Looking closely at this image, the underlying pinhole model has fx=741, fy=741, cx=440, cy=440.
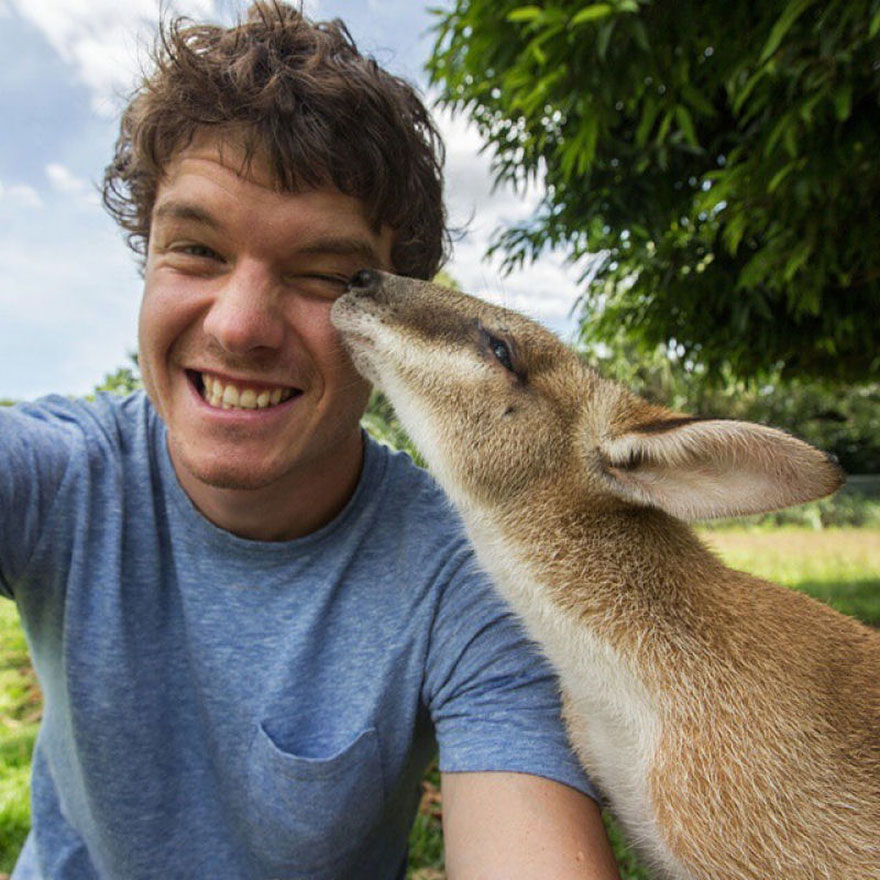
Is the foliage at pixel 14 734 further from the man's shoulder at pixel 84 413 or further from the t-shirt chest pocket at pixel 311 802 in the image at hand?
the man's shoulder at pixel 84 413

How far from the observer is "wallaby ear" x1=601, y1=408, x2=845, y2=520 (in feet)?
5.50

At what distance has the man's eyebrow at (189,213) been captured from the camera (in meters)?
2.06

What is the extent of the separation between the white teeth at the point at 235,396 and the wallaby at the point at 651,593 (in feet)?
0.94

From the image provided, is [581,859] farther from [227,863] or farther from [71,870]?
[71,870]

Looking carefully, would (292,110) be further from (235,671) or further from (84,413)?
(235,671)

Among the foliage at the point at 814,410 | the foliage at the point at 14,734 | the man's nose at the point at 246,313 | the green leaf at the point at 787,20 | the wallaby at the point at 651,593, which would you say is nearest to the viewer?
the wallaby at the point at 651,593

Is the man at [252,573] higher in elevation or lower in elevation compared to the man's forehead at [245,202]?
lower

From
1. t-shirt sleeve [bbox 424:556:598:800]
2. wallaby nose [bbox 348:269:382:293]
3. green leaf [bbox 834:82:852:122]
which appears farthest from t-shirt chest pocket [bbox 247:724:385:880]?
green leaf [bbox 834:82:852:122]

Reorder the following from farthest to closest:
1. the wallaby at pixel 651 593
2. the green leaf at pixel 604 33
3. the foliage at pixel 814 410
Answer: the foliage at pixel 814 410
the green leaf at pixel 604 33
the wallaby at pixel 651 593

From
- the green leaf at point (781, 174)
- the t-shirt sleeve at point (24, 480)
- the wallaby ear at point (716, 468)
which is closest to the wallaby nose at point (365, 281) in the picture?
the wallaby ear at point (716, 468)

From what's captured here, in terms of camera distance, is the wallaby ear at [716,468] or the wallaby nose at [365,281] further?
the wallaby nose at [365,281]

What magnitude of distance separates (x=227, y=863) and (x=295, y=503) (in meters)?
1.07

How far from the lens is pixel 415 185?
2.48 m

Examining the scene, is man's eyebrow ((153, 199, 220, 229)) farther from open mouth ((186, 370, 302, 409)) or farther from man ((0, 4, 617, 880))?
open mouth ((186, 370, 302, 409))
